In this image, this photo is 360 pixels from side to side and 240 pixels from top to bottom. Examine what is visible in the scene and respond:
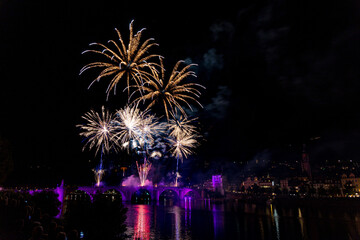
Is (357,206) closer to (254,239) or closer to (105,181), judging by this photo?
(254,239)

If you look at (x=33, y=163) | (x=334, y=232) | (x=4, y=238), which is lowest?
(x=334, y=232)

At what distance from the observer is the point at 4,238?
11719 millimetres

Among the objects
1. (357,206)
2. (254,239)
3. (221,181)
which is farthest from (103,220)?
(221,181)

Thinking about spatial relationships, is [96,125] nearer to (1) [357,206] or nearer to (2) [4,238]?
(2) [4,238]

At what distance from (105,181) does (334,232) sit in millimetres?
115918

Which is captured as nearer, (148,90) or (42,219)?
(42,219)

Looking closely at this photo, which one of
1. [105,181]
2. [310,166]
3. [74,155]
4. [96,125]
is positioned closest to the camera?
[96,125]

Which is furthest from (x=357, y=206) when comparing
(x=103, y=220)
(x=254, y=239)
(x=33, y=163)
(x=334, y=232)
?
(x=33, y=163)

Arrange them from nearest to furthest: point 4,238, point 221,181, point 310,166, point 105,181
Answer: point 4,238 < point 105,181 < point 221,181 < point 310,166

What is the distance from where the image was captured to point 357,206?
3177 inches

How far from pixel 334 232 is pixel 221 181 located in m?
129

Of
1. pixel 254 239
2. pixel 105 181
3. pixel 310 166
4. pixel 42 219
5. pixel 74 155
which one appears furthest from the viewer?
pixel 310 166

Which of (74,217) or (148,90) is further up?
(148,90)

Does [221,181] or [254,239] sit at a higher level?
[221,181]
